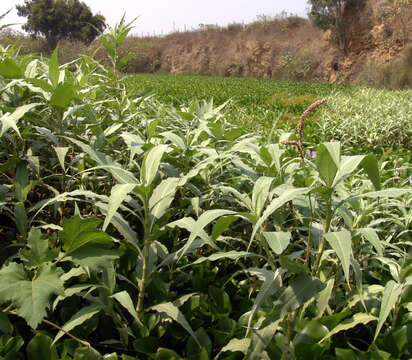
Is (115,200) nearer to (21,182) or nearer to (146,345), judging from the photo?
(146,345)

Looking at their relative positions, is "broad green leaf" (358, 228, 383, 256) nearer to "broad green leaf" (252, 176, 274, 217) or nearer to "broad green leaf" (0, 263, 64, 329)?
"broad green leaf" (252, 176, 274, 217)

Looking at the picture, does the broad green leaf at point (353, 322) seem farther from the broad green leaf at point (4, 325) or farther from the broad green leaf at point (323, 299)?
the broad green leaf at point (4, 325)

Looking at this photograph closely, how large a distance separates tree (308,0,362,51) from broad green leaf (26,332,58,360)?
32122mm

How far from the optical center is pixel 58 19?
1967 inches

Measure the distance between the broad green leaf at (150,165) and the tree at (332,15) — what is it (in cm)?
3179

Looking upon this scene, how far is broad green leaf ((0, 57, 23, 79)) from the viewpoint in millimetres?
1331

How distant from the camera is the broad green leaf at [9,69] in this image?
1.33 metres

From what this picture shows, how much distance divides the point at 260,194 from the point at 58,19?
5768 centimetres

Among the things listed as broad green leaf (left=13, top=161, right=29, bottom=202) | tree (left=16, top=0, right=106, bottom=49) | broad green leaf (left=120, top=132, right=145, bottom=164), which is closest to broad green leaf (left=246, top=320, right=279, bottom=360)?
broad green leaf (left=120, top=132, right=145, bottom=164)

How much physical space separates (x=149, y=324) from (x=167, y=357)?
A: 11cm

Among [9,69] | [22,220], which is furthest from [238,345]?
[9,69]

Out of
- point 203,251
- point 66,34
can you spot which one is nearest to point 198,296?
point 203,251

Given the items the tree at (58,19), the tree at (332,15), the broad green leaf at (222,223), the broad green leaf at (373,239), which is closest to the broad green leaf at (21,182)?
the broad green leaf at (222,223)

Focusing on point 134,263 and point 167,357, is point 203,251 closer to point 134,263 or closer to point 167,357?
point 134,263
